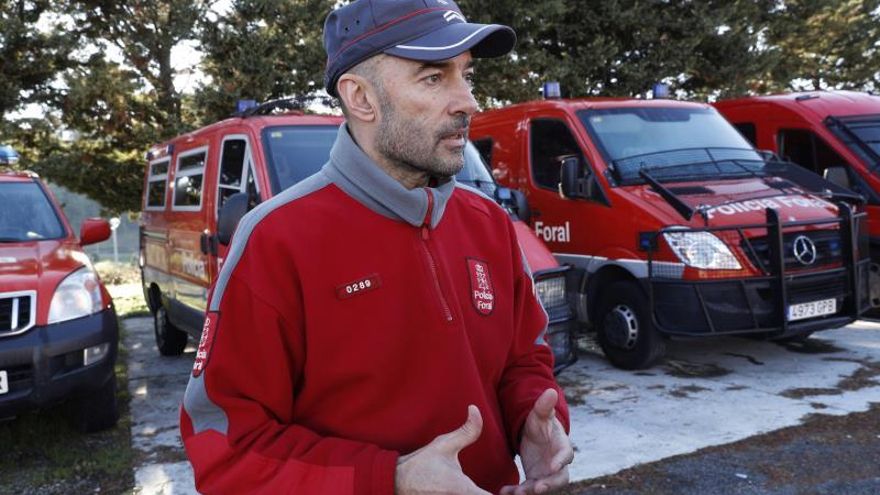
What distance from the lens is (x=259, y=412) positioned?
137 centimetres

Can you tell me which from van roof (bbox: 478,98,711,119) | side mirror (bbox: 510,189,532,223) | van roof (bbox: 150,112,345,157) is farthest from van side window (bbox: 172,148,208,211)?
van roof (bbox: 478,98,711,119)

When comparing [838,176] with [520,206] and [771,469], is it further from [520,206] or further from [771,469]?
A: [771,469]

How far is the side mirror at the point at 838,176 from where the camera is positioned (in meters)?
7.70

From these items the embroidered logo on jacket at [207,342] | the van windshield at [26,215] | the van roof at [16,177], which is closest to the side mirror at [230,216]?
the van windshield at [26,215]

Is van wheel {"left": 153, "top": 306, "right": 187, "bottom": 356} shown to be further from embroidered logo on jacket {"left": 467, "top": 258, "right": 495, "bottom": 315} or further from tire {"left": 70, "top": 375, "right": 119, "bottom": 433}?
embroidered logo on jacket {"left": 467, "top": 258, "right": 495, "bottom": 315}

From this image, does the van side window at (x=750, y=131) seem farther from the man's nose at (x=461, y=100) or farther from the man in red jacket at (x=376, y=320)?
the man's nose at (x=461, y=100)

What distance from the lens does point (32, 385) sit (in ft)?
14.0

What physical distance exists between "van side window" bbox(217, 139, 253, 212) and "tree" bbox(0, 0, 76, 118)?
7.73 metres

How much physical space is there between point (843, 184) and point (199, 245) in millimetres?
6123

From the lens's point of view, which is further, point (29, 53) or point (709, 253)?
point (29, 53)

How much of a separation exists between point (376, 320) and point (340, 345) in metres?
0.08

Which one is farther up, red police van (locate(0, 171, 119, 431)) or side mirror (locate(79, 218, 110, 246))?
side mirror (locate(79, 218, 110, 246))

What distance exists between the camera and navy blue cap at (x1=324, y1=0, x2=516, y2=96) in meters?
1.51

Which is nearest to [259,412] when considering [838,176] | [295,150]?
[295,150]
